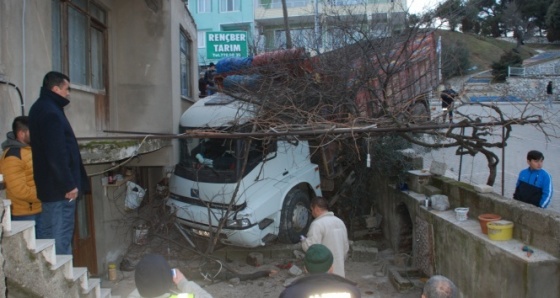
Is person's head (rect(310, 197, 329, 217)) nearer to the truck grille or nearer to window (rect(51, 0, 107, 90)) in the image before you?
the truck grille

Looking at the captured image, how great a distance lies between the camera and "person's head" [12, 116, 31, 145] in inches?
176

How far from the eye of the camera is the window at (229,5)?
1230 inches

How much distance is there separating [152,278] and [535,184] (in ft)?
18.0

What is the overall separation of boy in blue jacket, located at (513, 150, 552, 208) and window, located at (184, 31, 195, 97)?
26.9 ft

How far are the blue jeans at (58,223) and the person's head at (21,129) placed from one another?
28.4 inches

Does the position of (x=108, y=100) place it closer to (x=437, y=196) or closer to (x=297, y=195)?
(x=297, y=195)

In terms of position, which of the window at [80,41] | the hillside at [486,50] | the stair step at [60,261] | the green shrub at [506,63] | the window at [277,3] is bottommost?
the stair step at [60,261]

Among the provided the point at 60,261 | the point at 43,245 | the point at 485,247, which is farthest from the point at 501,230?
the point at 43,245

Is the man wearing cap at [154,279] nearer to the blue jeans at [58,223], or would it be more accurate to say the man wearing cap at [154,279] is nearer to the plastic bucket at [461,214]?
the blue jeans at [58,223]

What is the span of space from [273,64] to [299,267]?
4037mm

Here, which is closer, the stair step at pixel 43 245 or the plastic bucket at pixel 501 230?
the stair step at pixel 43 245

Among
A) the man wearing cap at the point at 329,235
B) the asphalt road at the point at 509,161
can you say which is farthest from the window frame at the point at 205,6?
the man wearing cap at the point at 329,235

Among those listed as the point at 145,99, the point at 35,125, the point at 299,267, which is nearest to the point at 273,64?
the point at 145,99

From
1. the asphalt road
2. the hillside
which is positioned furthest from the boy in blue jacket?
the hillside
